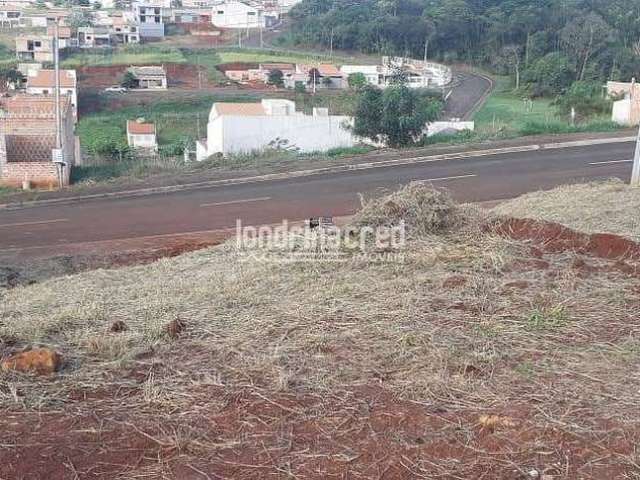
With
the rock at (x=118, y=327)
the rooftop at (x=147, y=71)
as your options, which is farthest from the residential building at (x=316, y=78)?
the rock at (x=118, y=327)

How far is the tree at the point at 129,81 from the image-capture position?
215ft

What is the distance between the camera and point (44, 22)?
103m

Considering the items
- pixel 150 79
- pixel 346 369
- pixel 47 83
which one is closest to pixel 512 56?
pixel 150 79

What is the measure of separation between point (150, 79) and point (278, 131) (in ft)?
132

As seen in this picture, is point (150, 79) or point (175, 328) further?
point (150, 79)

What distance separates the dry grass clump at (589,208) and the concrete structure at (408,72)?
170 feet

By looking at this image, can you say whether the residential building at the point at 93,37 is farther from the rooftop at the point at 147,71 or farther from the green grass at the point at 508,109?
the green grass at the point at 508,109

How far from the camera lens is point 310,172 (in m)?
19.1

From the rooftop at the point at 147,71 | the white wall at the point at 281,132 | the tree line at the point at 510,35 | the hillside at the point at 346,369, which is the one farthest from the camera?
the rooftop at the point at 147,71

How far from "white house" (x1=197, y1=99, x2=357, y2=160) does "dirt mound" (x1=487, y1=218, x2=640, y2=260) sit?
21508mm

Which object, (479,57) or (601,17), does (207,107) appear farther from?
(601,17)

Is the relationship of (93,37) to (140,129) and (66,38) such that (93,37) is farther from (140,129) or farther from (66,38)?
(140,129)

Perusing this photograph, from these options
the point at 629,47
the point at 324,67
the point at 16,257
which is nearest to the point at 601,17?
the point at 629,47

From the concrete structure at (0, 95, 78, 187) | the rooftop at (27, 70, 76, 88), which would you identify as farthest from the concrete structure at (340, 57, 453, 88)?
the concrete structure at (0, 95, 78, 187)
